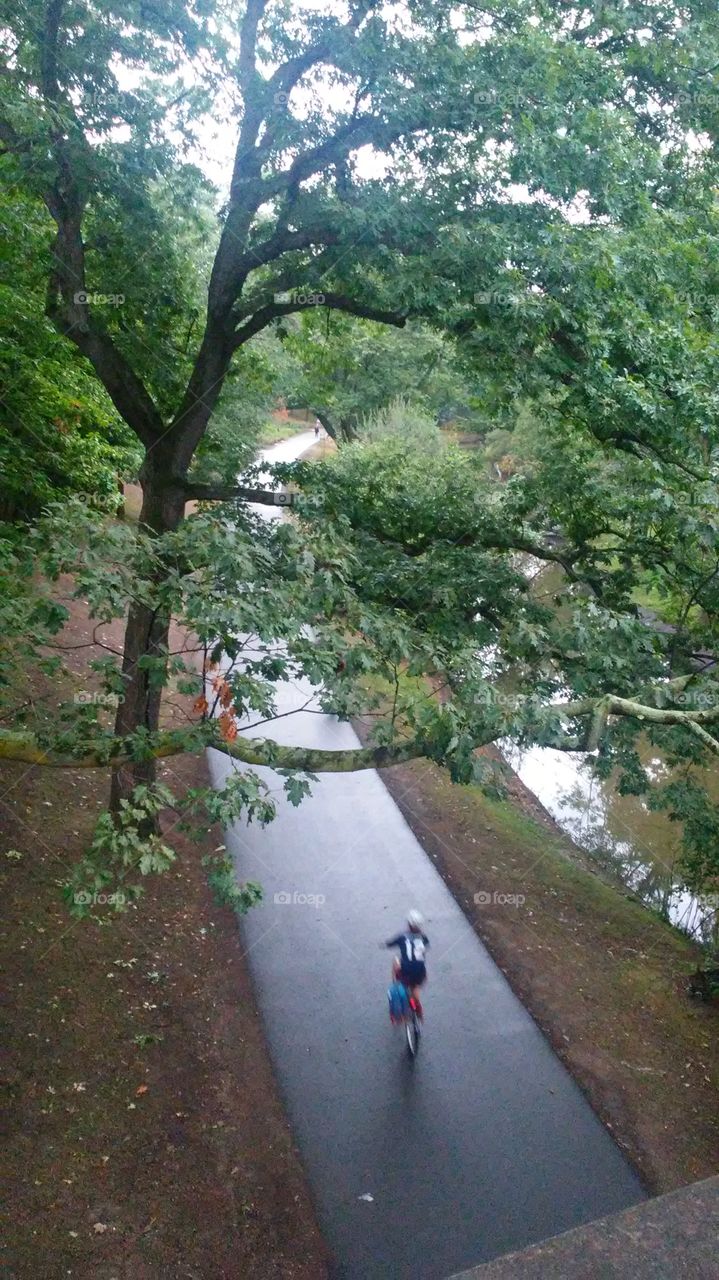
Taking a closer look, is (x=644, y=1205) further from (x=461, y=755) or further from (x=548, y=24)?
(x=548, y=24)

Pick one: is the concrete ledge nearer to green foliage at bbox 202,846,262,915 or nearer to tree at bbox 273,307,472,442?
green foliage at bbox 202,846,262,915

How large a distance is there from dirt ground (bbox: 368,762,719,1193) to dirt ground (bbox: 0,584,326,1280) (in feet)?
10.2

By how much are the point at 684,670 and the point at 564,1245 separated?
6598 millimetres

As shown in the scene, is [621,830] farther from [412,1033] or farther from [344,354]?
[344,354]

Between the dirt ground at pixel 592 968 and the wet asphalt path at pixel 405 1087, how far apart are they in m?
0.32

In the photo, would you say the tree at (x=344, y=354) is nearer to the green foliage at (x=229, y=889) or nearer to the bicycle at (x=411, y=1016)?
the green foliage at (x=229, y=889)

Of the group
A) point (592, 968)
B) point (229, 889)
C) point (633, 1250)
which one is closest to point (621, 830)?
point (592, 968)

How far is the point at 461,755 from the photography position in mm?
5000

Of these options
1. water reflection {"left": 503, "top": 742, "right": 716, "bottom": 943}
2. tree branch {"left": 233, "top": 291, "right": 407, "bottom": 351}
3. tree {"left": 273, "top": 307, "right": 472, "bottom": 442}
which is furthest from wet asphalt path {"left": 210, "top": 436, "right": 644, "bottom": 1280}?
tree branch {"left": 233, "top": 291, "right": 407, "bottom": 351}

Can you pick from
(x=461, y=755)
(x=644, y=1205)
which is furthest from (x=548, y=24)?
(x=644, y=1205)

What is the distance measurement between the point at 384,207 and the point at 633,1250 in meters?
6.89

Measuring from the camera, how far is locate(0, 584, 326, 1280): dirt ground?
547 centimetres

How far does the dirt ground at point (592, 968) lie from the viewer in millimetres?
7336

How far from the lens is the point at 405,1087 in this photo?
729 cm
